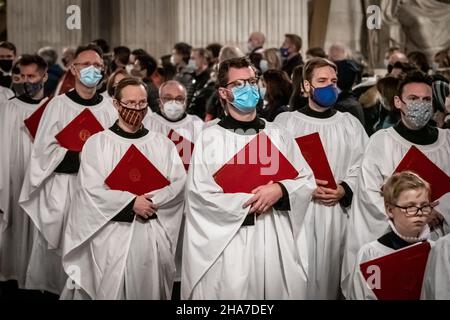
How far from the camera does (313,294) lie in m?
8.20

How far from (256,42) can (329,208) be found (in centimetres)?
507

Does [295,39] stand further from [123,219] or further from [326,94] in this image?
[123,219]

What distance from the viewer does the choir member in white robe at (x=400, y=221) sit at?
20.1 ft

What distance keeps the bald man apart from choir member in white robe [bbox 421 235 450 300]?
23.6 ft

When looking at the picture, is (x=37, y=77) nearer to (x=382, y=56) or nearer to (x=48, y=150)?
(x=48, y=150)

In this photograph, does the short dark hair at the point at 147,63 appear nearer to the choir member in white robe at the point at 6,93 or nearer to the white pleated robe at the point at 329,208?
the choir member in white robe at the point at 6,93

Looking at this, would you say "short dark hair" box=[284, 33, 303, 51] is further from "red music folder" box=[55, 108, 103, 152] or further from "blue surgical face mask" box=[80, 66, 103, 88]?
"red music folder" box=[55, 108, 103, 152]

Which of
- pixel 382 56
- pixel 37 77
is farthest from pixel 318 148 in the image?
pixel 382 56

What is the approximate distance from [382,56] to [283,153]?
35.1 feet

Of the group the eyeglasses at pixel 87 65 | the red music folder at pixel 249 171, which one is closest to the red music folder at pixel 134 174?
the red music folder at pixel 249 171

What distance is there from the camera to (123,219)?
753 centimetres

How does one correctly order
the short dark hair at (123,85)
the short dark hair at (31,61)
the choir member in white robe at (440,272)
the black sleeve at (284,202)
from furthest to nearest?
the short dark hair at (31,61), the short dark hair at (123,85), the black sleeve at (284,202), the choir member in white robe at (440,272)

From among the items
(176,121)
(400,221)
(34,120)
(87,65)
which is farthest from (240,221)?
(34,120)

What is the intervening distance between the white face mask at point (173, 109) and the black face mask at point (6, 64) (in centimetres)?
169
